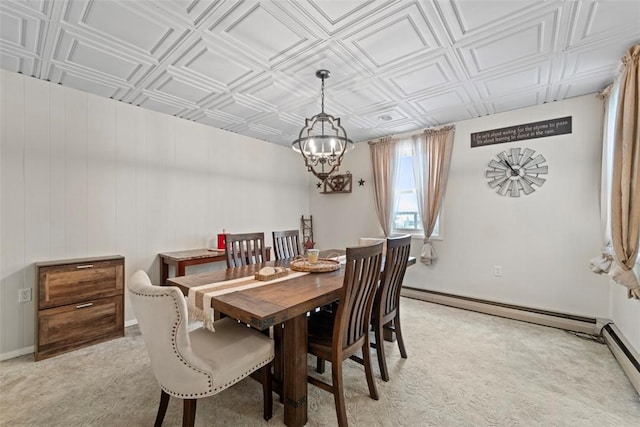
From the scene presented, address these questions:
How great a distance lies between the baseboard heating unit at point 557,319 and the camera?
2.20 m

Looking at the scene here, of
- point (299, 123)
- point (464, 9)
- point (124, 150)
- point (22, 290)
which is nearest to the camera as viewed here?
point (464, 9)

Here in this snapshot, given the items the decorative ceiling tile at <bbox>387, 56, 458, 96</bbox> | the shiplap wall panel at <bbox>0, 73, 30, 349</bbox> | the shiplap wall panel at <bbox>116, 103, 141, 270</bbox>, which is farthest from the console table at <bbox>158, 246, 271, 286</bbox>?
the decorative ceiling tile at <bbox>387, 56, 458, 96</bbox>

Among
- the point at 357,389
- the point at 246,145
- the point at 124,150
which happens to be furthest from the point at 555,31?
the point at 124,150

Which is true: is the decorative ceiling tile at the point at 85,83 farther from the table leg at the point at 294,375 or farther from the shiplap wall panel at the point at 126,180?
the table leg at the point at 294,375

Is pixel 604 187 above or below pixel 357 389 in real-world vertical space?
above

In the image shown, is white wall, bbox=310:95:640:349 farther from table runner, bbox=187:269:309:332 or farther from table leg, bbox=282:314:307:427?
table runner, bbox=187:269:309:332

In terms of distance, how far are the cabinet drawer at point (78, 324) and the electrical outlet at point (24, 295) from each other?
1.13ft

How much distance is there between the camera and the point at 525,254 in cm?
335

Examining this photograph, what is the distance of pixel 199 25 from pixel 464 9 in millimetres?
1760

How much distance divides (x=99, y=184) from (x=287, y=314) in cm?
281

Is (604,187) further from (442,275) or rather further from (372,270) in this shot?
(372,270)

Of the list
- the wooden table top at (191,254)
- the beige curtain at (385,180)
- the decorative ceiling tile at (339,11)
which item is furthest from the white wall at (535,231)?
the wooden table top at (191,254)

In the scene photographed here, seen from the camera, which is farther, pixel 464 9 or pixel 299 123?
pixel 299 123

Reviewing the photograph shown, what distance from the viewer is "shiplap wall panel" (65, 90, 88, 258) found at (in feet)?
9.14
